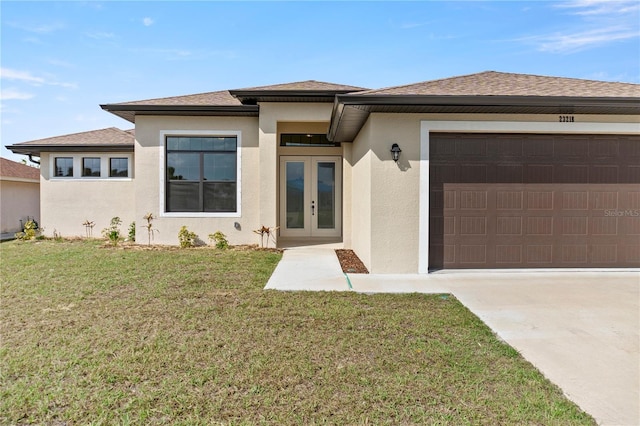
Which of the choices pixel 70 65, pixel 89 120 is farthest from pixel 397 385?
pixel 89 120

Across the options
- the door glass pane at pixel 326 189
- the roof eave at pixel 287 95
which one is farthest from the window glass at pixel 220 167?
the door glass pane at pixel 326 189

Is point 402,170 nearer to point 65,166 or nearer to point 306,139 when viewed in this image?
point 306,139

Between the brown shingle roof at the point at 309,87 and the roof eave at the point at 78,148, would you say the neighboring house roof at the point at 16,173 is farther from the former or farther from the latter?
the brown shingle roof at the point at 309,87

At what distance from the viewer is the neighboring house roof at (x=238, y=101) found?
31.0 ft

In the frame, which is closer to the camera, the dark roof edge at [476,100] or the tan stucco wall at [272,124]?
the dark roof edge at [476,100]

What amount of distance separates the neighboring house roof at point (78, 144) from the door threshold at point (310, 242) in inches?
263

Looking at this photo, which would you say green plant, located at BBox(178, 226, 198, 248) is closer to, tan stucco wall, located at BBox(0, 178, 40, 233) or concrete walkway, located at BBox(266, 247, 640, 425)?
concrete walkway, located at BBox(266, 247, 640, 425)

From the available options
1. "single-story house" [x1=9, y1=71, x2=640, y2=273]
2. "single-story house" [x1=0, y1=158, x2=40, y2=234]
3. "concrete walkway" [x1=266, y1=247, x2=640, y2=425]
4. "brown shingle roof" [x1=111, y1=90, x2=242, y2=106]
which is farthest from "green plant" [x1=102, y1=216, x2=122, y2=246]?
"single-story house" [x1=9, y1=71, x2=640, y2=273]

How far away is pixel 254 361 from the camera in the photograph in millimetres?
3213

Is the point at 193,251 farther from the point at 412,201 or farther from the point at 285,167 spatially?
the point at 412,201

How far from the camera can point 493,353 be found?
11.2 ft

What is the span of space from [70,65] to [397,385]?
1082cm

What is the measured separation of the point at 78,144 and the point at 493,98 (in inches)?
528

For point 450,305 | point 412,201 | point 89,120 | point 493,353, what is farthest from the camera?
point 89,120
